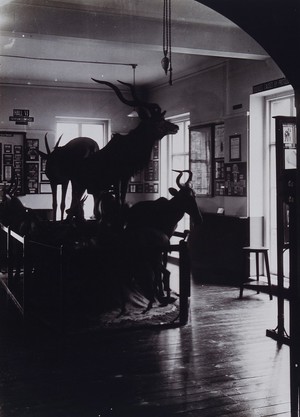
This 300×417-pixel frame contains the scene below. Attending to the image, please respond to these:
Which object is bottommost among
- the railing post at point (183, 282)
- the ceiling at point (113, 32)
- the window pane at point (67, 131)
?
the railing post at point (183, 282)

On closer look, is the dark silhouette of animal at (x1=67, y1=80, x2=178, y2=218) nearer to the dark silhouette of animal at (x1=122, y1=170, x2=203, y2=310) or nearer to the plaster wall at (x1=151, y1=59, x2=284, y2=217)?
the dark silhouette of animal at (x1=122, y1=170, x2=203, y2=310)

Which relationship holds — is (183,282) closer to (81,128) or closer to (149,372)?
(149,372)

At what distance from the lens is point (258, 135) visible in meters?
8.27

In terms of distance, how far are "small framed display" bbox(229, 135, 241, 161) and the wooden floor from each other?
332cm

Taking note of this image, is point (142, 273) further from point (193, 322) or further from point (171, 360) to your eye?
point (171, 360)

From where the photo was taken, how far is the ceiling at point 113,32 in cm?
643

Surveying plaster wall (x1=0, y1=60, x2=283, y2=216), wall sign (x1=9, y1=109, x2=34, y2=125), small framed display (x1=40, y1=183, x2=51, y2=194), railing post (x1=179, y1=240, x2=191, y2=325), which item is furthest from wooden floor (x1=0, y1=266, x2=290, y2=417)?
wall sign (x1=9, y1=109, x2=34, y2=125)

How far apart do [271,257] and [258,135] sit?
1.90 metres

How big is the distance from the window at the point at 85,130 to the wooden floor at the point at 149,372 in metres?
6.11

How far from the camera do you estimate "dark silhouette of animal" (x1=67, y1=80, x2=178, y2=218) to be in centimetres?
593

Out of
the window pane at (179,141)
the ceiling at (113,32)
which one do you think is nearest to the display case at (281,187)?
the ceiling at (113,32)

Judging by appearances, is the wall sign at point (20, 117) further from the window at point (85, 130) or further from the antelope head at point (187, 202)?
the antelope head at point (187, 202)

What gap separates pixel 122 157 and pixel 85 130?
605 centimetres

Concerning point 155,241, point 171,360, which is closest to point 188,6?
point 155,241
